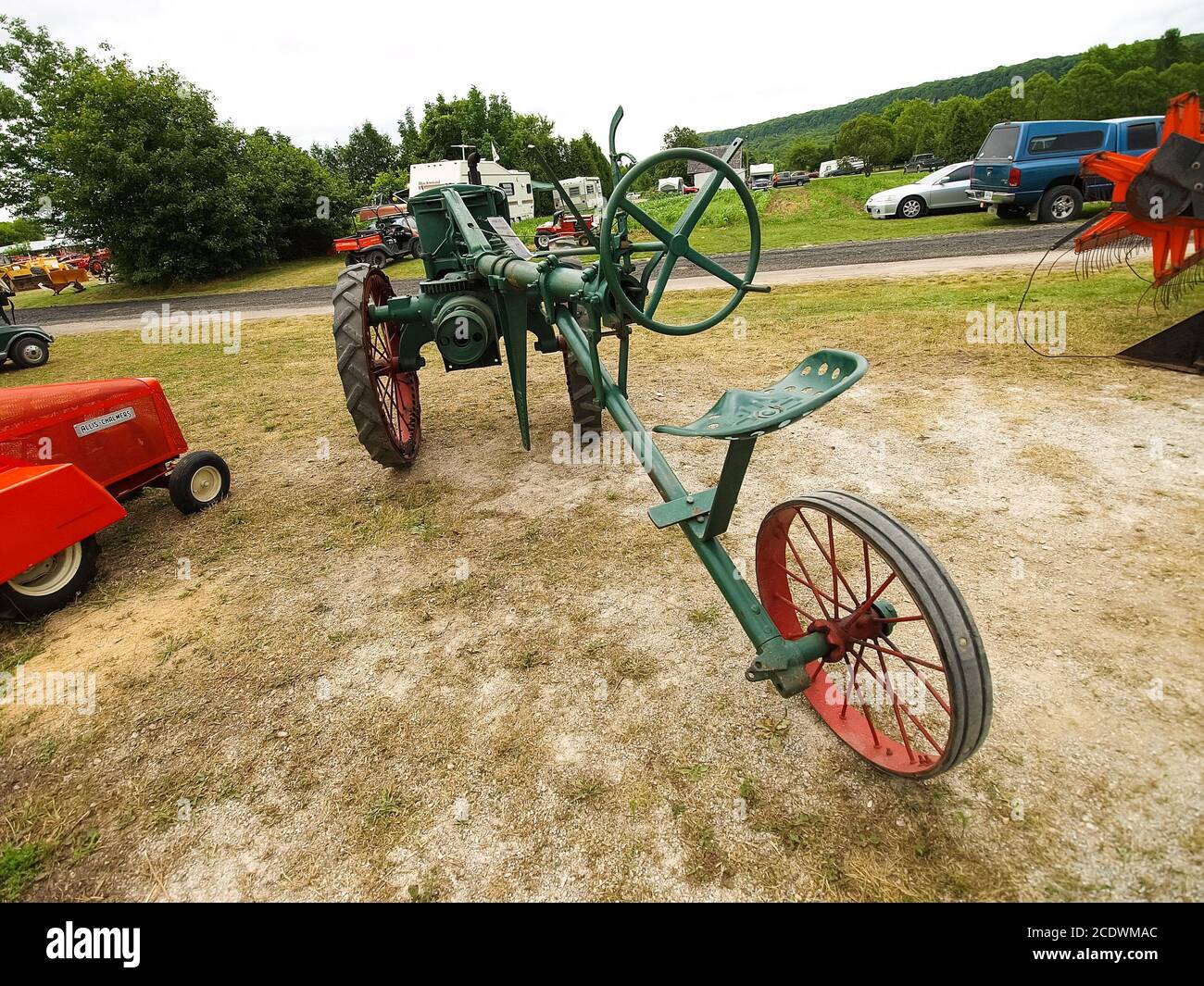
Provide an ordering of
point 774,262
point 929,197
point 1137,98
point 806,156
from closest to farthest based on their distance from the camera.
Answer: point 774,262 < point 929,197 < point 1137,98 < point 806,156

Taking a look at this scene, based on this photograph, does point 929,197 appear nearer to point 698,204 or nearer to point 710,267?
point 710,267

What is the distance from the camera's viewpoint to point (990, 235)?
492 inches

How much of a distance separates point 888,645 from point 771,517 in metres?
0.65

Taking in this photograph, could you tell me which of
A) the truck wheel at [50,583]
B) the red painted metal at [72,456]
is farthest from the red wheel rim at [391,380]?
the truck wheel at [50,583]

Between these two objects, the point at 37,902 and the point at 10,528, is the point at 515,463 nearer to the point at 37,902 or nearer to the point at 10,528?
the point at 10,528

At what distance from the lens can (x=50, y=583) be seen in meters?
3.57

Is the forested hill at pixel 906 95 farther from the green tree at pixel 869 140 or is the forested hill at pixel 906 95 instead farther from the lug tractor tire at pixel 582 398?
the lug tractor tire at pixel 582 398

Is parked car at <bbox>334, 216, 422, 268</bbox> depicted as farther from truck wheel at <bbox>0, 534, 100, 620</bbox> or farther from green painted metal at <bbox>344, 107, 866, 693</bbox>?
truck wheel at <bbox>0, 534, 100, 620</bbox>

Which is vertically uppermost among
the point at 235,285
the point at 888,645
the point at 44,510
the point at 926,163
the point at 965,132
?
the point at 965,132

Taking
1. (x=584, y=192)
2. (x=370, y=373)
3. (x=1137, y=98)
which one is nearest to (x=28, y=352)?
(x=370, y=373)

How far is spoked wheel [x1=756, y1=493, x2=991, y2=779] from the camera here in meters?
1.82

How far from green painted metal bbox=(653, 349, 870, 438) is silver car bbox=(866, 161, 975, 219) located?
58.1 feet

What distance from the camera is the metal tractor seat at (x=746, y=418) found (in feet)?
6.09

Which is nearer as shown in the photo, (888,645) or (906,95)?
(888,645)
